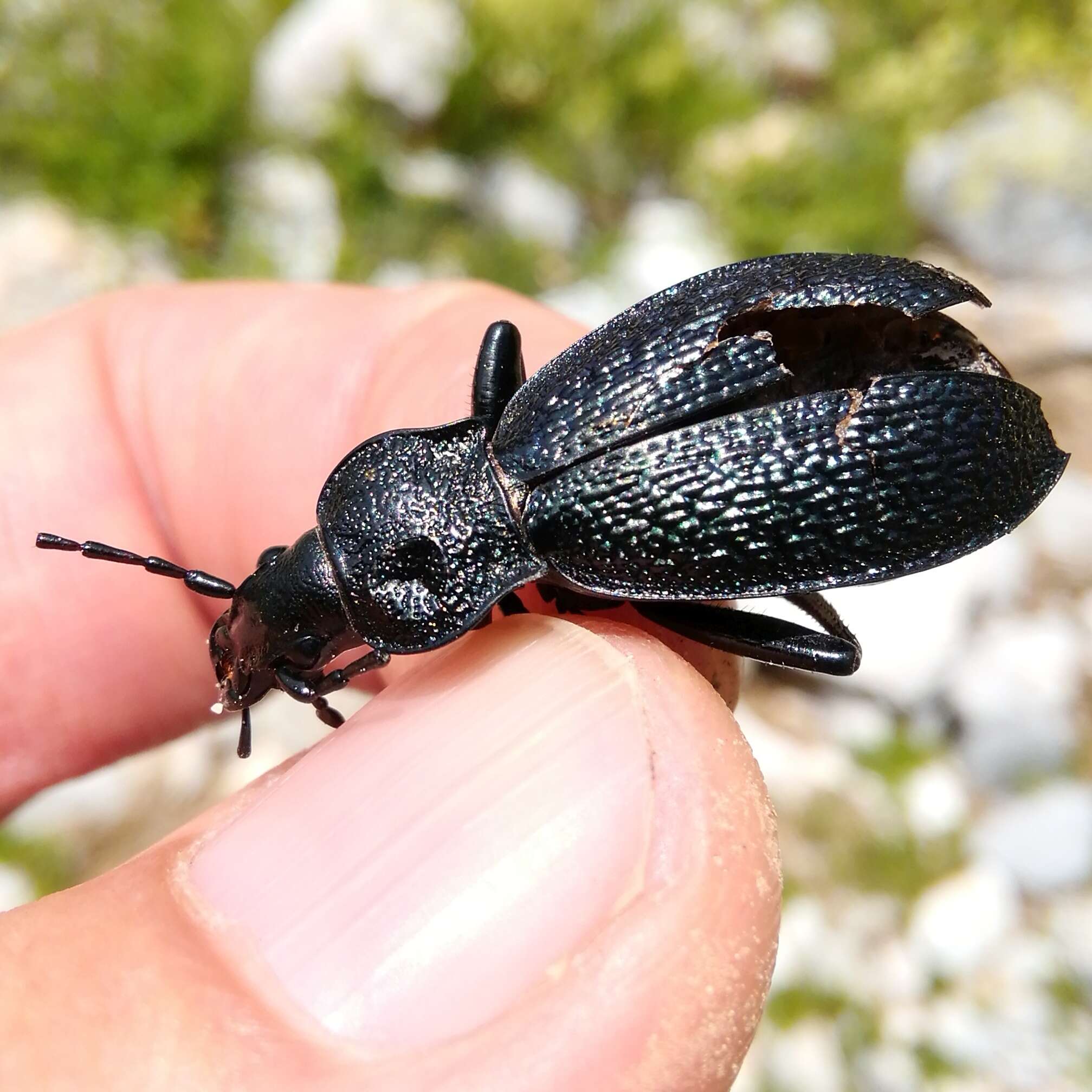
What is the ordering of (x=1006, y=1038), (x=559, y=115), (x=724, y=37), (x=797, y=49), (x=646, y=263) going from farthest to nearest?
(x=797, y=49) → (x=724, y=37) → (x=559, y=115) → (x=646, y=263) → (x=1006, y=1038)

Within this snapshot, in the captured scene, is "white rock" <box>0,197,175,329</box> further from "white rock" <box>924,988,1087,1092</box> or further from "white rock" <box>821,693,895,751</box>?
"white rock" <box>924,988,1087,1092</box>

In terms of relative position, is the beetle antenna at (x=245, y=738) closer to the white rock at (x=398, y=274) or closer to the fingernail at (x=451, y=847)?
the fingernail at (x=451, y=847)

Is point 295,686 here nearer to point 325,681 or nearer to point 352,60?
point 325,681

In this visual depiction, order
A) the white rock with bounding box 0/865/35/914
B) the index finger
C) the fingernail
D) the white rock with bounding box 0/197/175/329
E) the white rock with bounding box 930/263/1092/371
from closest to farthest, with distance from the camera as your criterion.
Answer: the fingernail → the index finger → the white rock with bounding box 0/865/35/914 → the white rock with bounding box 0/197/175/329 → the white rock with bounding box 930/263/1092/371

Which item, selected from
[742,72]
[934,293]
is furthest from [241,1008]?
[742,72]

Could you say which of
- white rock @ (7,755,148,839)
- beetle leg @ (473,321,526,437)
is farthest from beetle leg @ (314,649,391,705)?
white rock @ (7,755,148,839)

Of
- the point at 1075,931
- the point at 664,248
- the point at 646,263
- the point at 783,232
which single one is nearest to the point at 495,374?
the point at 1075,931

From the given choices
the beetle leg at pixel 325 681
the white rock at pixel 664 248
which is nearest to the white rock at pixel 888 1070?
the beetle leg at pixel 325 681
